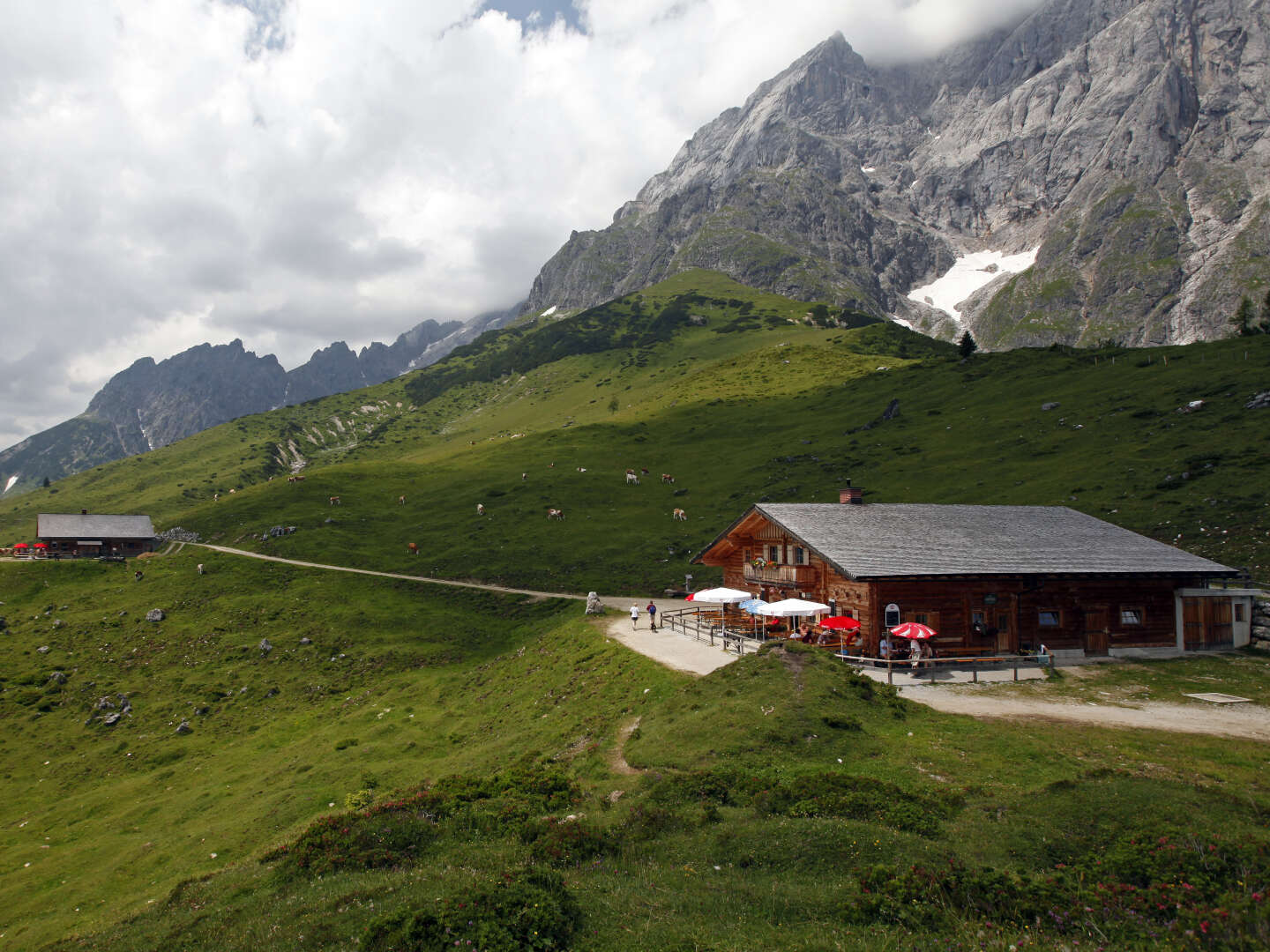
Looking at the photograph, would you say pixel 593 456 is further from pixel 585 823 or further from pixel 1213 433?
pixel 585 823

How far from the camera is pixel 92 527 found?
3536 inches

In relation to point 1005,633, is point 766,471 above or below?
above

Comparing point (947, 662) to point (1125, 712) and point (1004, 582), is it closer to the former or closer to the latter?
point (1125, 712)

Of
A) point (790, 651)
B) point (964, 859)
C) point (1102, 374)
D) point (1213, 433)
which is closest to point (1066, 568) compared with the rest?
point (790, 651)

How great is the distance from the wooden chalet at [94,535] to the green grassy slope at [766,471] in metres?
7.32

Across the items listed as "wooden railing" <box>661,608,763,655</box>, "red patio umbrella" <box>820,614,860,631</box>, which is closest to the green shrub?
"wooden railing" <box>661,608,763,655</box>

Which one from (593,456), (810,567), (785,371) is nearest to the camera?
(810,567)

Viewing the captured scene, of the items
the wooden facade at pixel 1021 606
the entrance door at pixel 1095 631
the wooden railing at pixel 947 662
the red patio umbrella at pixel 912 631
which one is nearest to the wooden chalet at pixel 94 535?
the wooden facade at pixel 1021 606

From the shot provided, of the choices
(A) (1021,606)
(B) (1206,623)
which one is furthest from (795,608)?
(B) (1206,623)

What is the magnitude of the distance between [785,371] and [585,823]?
159 m

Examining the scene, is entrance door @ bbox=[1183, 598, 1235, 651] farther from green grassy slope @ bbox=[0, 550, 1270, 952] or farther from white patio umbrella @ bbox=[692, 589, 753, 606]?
white patio umbrella @ bbox=[692, 589, 753, 606]

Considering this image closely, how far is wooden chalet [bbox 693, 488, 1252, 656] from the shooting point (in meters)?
37.2

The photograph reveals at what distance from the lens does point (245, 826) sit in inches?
1101

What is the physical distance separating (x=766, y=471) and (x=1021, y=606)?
63303 mm
